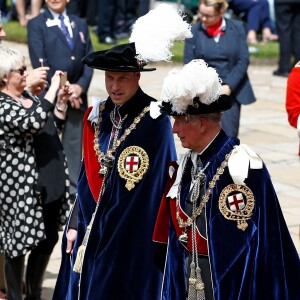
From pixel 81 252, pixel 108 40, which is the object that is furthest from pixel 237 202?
pixel 108 40

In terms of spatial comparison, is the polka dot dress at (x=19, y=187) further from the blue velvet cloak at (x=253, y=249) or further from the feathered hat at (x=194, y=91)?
the blue velvet cloak at (x=253, y=249)

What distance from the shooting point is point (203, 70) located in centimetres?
485

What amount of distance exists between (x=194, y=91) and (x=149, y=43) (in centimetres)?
63

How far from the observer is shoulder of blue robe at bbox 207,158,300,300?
4.84 meters

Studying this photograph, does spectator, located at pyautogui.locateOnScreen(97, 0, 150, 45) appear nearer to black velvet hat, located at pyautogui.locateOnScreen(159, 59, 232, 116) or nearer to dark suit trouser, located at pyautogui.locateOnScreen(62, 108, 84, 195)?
dark suit trouser, located at pyautogui.locateOnScreen(62, 108, 84, 195)

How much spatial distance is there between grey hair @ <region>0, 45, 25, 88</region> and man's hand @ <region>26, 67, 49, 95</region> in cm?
18

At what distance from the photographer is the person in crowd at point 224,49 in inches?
365

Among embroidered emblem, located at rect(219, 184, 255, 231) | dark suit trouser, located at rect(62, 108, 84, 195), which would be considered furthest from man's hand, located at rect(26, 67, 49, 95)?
dark suit trouser, located at rect(62, 108, 84, 195)

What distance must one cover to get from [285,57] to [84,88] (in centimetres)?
787

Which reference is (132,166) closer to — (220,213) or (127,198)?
(127,198)

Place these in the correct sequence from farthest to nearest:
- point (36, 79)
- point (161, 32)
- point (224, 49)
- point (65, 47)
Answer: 1. point (224, 49)
2. point (65, 47)
3. point (36, 79)
4. point (161, 32)

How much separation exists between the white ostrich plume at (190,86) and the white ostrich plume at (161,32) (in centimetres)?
43

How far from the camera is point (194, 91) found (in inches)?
190

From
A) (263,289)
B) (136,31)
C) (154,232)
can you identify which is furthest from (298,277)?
(136,31)
